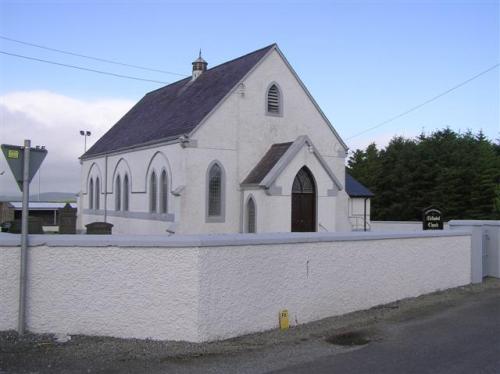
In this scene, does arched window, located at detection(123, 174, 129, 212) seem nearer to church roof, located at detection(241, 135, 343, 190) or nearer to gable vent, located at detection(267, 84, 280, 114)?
church roof, located at detection(241, 135, 343, 190)

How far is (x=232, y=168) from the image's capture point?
23797 mm

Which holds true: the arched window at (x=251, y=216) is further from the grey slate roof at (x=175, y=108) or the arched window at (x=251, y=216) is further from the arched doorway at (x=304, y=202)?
the grey slate roof at (x=175, y=108)

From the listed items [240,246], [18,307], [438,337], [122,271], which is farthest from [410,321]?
[18,307]

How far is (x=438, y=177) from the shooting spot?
2105 inches

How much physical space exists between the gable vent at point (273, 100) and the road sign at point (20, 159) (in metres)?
17.2

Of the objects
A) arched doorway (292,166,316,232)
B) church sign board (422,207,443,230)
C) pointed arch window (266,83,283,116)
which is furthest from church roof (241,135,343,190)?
church sign board (422,207,443,230)

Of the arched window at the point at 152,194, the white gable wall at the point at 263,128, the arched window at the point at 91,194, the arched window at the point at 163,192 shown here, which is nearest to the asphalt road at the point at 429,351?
the white gable wall at the point at 263,128

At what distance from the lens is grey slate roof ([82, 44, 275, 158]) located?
24531 millimetres

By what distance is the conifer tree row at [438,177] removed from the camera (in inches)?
2002

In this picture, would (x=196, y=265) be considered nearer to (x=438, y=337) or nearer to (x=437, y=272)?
(x=438, y=337)

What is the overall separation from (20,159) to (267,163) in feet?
51.9

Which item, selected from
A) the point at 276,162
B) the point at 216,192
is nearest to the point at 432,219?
the point at 276,162

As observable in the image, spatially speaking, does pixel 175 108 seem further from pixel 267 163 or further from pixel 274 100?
pixel 267 163

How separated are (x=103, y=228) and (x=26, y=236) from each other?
1423 cm
